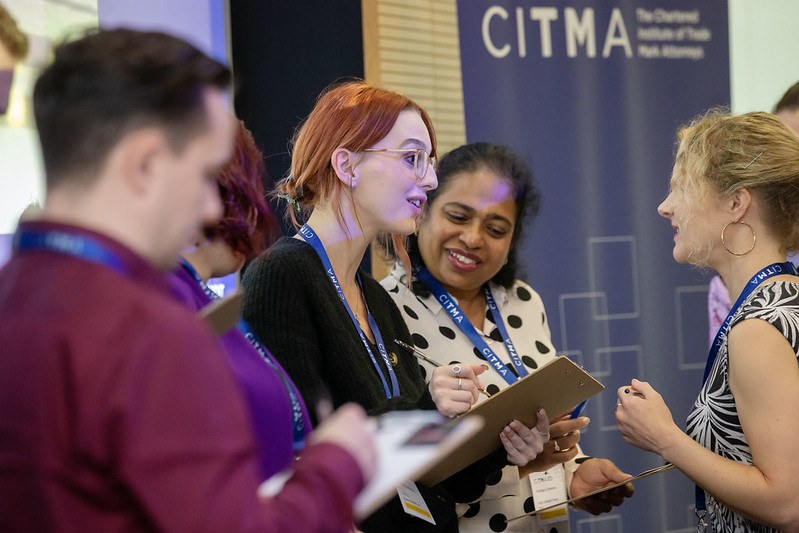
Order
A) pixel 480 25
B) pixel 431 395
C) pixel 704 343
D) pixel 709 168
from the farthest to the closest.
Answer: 1. pixel 704 343
2. pixel 480 25
3. pixel 709 168
4. pixel 431 395

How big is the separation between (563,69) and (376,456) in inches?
138

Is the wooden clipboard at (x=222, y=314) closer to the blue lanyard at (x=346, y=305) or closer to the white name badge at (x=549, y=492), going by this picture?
the blue lanyard at (x=346, y=305)

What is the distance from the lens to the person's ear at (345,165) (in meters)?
2.20

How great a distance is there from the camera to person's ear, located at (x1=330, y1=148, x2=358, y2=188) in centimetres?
220

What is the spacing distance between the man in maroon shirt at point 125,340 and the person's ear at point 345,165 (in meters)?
1.26

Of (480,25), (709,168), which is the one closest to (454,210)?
(709,168)

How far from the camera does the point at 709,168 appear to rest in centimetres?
225

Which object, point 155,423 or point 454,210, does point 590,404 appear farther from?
point 155,423

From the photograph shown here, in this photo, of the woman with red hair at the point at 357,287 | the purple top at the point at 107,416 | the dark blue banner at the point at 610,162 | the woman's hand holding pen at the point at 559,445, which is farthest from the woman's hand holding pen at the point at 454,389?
the dark blue banner at the point at 610,162

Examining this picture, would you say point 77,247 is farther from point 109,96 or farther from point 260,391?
point 260,391

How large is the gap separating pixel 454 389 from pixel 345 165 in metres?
0.67

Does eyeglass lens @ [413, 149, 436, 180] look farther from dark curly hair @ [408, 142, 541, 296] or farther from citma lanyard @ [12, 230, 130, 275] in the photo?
citma lanyard @ [12, 230, 130, 275]

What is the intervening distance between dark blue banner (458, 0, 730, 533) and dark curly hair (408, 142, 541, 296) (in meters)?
0.91

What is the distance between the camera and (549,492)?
8.44ft
